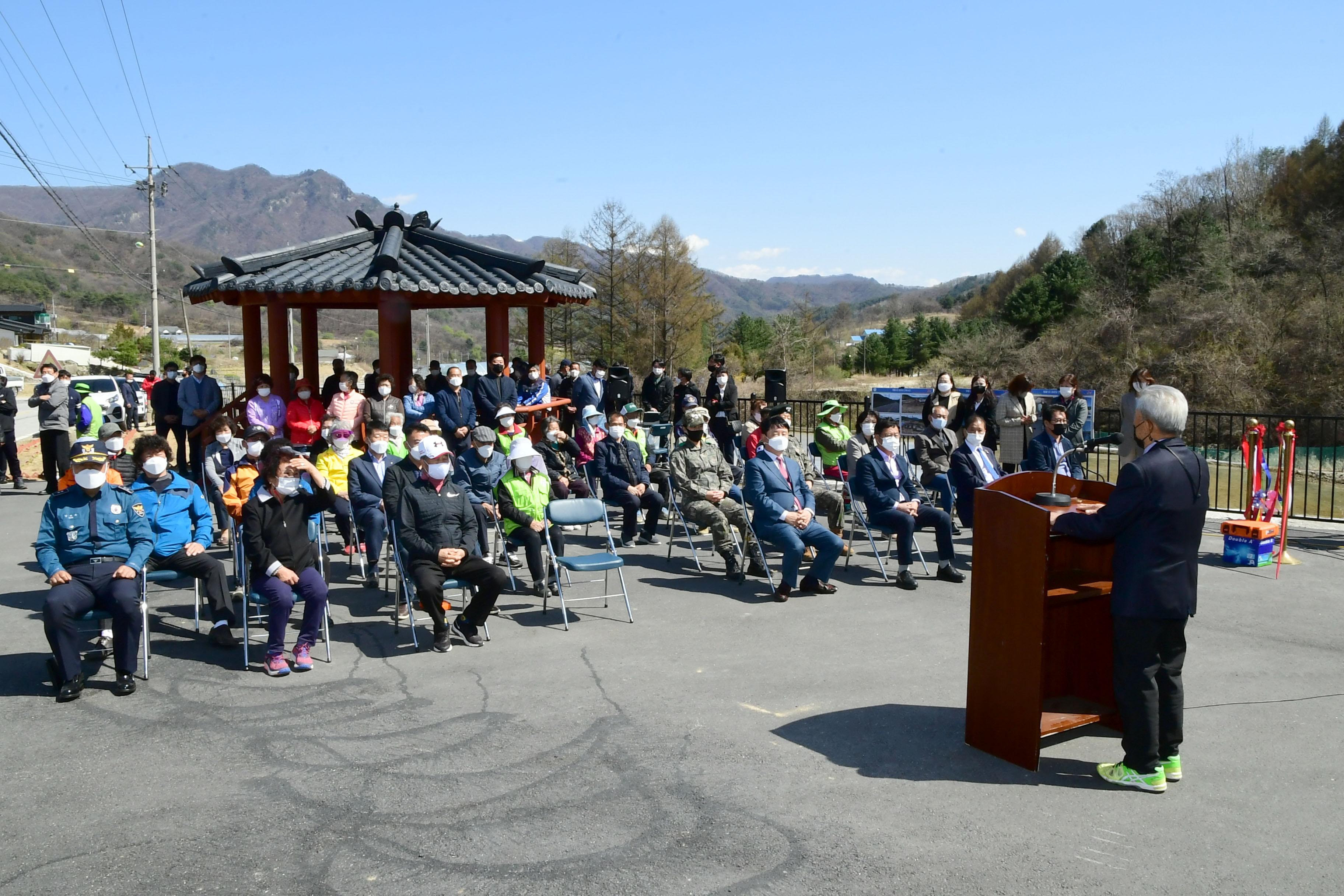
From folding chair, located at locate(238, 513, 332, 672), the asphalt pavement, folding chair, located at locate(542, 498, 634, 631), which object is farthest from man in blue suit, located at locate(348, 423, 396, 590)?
folding chair, located at locate(542, 498, 634, 631)

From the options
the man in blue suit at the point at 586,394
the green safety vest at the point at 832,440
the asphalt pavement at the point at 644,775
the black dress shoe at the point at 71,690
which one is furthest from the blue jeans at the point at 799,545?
the man in blue suit at the point at 586,394

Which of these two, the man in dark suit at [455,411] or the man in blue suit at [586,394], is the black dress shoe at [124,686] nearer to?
the man in dark suit at [455,411]

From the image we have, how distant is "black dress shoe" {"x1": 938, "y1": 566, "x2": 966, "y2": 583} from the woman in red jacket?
304 inches

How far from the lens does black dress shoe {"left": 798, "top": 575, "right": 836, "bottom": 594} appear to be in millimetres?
8703

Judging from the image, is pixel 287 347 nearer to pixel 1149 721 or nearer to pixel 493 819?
pixel 493 819

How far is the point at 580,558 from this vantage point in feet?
26.3

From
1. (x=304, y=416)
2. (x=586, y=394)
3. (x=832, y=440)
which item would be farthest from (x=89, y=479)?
(x=586, y=394)

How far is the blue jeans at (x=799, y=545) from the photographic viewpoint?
28.1 ft

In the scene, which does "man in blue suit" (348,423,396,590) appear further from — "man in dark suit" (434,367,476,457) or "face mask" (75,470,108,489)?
→ "man in dark suit" (434,367,476,457)

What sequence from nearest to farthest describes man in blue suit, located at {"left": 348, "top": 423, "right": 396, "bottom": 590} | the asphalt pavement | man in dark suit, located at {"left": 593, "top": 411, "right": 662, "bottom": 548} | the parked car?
1. the asphalt pavement
2. man in blue suit, located at {"left": 348, "top": 423, "right": 396, "bottom": 590}
3. man in dark suit, located at {"left": 593, "top": 411, "right": 662, "bottom": 548}
4. the parked car

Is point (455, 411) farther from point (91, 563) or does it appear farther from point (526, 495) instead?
point (91, 563)

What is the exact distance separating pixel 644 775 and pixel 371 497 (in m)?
4.91

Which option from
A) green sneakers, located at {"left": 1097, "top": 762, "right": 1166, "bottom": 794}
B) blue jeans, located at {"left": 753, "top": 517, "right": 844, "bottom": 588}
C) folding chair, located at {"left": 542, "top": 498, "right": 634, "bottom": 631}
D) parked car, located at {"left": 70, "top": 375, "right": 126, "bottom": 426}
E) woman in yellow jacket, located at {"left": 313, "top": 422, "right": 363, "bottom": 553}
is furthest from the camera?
parked car, located at {"left": 70, "top": 375, "right": 126, "bottom": 426}

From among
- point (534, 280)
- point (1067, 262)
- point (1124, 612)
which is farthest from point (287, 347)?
point (1067, 262)
